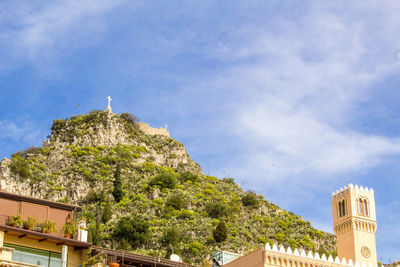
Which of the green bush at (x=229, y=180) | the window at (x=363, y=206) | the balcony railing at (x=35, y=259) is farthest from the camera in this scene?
the green bush at (x=229, y=180)

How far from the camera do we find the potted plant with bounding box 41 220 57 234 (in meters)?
38.2

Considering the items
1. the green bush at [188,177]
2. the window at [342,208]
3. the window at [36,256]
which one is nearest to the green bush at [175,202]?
the green bush at [188,177]

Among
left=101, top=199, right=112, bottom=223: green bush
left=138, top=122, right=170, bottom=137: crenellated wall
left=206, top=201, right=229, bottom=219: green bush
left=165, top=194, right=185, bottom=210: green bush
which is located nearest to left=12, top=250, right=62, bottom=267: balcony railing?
left=101, top=199, right=112, bottom=223: green bush

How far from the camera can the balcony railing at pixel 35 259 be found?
3569cm

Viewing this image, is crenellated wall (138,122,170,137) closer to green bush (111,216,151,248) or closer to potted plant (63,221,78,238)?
green bush (111,216,151,248)

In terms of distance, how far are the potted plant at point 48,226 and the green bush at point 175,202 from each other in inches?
2658

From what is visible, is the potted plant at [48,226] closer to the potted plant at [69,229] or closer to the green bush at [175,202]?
the potted plant at [69,229]

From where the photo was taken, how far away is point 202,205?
11019 centimetres

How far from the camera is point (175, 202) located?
4188 inches

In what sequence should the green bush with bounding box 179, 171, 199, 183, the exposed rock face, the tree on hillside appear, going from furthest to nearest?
the green bush with bounding box 179, 171, 199, 183 < the exposed rock face < the tree on hillside

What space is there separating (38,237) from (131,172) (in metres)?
80.1

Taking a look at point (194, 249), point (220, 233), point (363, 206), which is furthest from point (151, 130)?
point (363, 206)

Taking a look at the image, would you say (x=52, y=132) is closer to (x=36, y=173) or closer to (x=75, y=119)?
(x=75, y=119)

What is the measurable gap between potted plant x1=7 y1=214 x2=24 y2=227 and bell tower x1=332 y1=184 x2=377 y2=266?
28.7 meters
